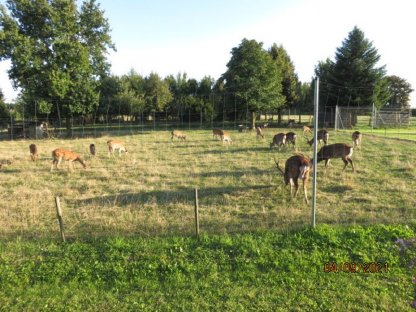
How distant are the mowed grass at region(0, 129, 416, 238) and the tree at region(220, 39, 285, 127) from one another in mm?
21364

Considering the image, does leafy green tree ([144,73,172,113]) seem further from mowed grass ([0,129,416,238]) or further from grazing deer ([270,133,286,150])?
mowed grass ([0,129,416,238])

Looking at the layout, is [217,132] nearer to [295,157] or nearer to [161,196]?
[295,157]

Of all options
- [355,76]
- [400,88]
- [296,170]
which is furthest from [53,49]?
[400,88]

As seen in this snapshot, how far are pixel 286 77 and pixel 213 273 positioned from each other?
151 feet

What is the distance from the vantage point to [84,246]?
19.2 feet

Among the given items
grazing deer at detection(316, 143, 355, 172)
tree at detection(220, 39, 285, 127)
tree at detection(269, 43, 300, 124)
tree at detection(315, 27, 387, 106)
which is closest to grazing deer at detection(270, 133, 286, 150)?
grazing deer at detection(316, 143, 355, 172)

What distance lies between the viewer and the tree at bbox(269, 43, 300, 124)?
47.2 m

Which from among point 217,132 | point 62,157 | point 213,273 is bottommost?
point 213,273

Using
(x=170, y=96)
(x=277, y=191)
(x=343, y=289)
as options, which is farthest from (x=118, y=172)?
(x=170, y=96)

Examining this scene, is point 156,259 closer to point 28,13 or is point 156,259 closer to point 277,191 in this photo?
point 277,191

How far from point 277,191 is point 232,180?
220cm

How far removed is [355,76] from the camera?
39406 mm

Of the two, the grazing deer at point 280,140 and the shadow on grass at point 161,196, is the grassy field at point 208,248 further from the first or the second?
the grazing deer at point 280,140

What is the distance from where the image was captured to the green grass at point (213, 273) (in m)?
4.32
